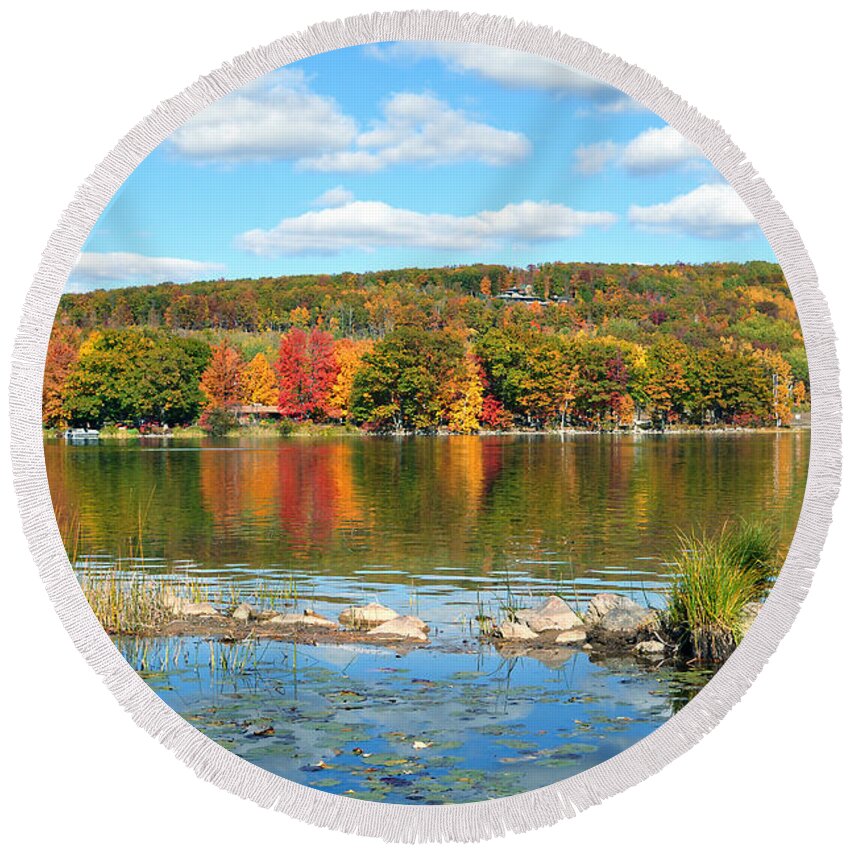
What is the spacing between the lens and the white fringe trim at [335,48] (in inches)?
186

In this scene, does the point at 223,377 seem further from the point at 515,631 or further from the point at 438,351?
the point at 515,631

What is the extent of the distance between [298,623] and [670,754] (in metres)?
1.76

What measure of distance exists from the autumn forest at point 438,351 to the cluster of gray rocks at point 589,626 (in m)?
1.12

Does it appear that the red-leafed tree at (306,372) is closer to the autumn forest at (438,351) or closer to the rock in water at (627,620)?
the autumn forest at (438,351)

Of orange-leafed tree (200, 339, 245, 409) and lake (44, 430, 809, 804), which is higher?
orange-leafed tree (200, 339, 245, 409)

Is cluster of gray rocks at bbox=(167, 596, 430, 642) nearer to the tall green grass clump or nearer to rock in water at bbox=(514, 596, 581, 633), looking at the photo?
rock in water at bbox=(514, 596, 581, 633)

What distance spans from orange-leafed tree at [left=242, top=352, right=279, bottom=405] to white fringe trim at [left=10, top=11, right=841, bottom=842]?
135cm

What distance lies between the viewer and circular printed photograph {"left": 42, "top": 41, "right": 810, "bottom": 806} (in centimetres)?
486

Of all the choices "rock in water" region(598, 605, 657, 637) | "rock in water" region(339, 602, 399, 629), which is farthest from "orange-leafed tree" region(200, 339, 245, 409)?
"rock in water" region(598, 605, 657, 637)

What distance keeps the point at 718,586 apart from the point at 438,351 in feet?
5.87

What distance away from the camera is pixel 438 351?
6.04 metres

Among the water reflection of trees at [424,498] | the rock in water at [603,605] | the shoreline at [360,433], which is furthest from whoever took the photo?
the shoreline at [360,433]

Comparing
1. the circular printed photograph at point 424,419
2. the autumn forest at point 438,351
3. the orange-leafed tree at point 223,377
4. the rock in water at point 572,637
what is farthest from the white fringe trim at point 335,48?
the orange-leafed tree at point 223,377

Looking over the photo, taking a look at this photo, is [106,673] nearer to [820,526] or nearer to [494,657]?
[494,657]
